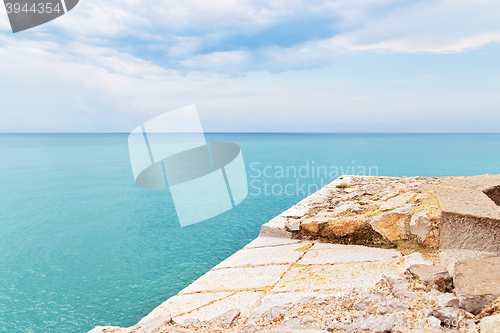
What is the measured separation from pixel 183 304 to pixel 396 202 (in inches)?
96.5

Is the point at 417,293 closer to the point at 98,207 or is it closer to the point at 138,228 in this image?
the point at 138,228

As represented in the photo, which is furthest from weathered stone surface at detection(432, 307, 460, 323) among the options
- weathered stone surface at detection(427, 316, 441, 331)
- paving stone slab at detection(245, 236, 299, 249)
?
paving stone slab at detection(245, 236, 299, 249)

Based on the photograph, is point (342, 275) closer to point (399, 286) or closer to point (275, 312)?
point (399, 286)

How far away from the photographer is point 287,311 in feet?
6.26

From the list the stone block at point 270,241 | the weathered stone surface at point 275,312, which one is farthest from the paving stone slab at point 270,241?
the weathered stone surface at point 275,312

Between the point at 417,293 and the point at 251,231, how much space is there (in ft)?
12.8

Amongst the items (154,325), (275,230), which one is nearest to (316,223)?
(275,230)

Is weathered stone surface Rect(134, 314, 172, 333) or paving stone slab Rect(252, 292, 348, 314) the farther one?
paving stone slab Rect(252, 292, 348, 314)

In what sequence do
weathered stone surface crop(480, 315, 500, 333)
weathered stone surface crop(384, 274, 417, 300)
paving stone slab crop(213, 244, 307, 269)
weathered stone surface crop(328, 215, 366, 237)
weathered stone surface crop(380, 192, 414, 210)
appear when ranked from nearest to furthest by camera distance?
weathered stone surface crop(480, 315, 500, 333)
weathered stone surface crop(384, 274, 417, 300)
paving stone slab crop(213, 244, 307, 269)
weathered stone surface crop(328, 215, 366, 237)
weathered stone surface crop(380, 192, 414, 210)

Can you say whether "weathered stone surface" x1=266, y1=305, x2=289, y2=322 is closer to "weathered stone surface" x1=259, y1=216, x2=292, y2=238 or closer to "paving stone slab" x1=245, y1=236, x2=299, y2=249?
"paving stone slab" x1=245, y1=236, x2=299, y2=249

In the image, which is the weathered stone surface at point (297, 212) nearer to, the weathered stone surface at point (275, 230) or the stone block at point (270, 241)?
the weathered stone surface at point (275, 230)

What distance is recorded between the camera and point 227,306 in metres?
2.29

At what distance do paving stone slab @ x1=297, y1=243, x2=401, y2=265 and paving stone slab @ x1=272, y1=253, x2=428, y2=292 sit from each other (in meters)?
0.13

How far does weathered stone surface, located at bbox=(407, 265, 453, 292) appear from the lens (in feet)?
6.08
